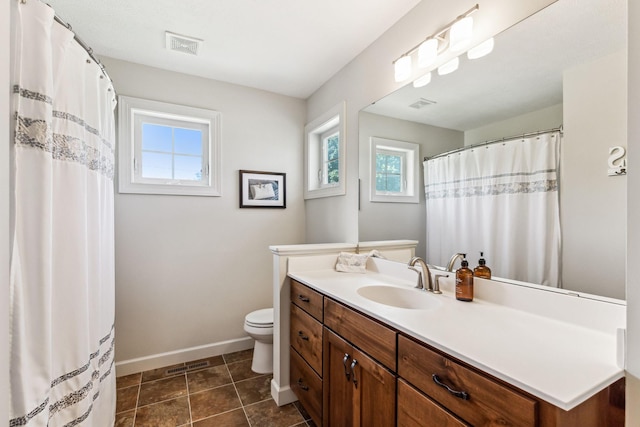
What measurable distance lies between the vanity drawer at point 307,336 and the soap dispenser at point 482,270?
81 cm

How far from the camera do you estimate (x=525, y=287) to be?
1.11m

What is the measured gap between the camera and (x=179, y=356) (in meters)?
2.29

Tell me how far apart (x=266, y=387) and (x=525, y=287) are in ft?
5.75

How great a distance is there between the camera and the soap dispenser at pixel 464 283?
48.4 inches

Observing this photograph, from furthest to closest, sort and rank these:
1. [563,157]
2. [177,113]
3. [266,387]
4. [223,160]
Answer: [223,160]
[177,113]
[266,387]
[563,157]

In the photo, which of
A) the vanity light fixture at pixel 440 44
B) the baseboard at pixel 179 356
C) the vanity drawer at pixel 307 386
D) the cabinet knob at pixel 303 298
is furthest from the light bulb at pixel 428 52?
the baseboard at pixel 179 356

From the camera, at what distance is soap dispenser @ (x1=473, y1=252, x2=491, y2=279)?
1.25m

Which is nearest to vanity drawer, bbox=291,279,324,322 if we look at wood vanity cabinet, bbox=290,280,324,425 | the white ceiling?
wood vanity cabinet, bbox=290,280,324,425

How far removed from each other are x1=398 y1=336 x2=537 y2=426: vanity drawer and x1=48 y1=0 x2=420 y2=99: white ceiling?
1.81m

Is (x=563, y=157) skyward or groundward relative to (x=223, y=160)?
groundward

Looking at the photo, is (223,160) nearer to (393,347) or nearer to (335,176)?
(335,176)

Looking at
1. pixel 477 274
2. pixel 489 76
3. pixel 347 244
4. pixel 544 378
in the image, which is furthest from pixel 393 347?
pixel 489 76

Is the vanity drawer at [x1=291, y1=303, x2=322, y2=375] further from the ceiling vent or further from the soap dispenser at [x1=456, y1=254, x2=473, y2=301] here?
the ceiling vent

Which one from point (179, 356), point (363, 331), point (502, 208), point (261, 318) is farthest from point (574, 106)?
point (179, 356)
